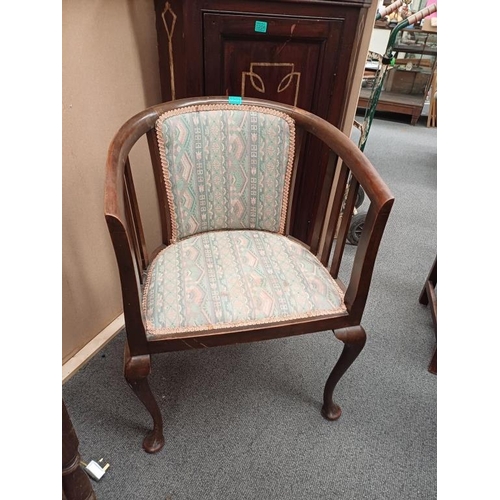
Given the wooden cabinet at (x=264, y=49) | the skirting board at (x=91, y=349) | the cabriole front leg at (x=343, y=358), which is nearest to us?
the cabriole front leg at (x=343, y=358)

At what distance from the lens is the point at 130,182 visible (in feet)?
3.07

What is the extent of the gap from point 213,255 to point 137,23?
0.70 meters

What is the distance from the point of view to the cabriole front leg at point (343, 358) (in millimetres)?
934

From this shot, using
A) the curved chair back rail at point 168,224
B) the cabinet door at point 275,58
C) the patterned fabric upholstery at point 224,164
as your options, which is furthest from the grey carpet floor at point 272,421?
the cabinet door at point 275,58

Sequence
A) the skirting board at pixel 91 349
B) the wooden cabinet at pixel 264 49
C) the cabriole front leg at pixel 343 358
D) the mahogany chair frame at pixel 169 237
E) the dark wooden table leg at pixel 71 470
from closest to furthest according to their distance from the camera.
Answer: the dark wooden table leg at pixel 71 470 < the mahogany chair frame at pixel 169 237 < the cabriole front leg at pixel 343 358 < the wooden cabinet at pixel 264 49 < the skirting board at pixel 91 349

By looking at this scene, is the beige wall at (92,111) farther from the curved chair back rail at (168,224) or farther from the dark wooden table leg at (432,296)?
the dark wooden table leg at (432,296)

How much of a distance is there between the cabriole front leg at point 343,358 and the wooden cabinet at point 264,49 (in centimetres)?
32

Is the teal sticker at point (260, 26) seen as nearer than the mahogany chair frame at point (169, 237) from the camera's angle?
No

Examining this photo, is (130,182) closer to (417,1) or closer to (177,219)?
(177,219)

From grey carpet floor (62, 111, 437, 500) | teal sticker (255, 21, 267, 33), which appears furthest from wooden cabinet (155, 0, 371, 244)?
grey carpet floor (62, 111, 437, 500)

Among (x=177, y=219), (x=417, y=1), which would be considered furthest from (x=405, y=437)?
(x=417, y=1)

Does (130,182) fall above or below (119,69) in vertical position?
below

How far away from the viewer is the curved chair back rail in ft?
2.42

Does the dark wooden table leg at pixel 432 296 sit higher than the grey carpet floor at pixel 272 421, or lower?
higher
